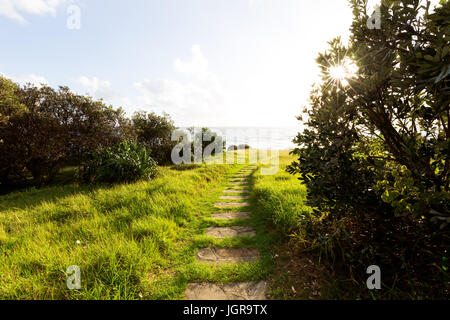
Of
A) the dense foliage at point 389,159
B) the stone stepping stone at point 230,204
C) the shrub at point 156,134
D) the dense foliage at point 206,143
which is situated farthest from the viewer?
the dense foliage at point 206,143

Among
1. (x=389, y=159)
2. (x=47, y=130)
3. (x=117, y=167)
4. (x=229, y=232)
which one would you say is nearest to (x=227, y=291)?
(x=229, y=232)

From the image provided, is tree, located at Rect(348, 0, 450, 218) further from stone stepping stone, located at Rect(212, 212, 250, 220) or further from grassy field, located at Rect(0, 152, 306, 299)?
stone stepping stone, located at Rect(212, 212, 250, 220)

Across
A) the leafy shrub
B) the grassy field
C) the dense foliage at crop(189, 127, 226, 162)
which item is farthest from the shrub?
the grassy field

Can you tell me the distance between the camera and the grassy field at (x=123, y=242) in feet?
6.95

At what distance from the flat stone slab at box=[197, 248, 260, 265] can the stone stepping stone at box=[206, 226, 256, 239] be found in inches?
15.8

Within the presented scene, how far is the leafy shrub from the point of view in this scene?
6945 millimetres

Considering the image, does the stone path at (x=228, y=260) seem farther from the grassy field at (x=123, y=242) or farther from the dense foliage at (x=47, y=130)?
the dense foliage at (x=47, y=130)

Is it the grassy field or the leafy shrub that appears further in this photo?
the leafy shrub

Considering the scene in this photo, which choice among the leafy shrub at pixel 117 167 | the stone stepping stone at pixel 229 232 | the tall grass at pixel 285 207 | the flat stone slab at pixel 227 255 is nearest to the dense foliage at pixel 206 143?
the leafy shrub at pixel 117 167

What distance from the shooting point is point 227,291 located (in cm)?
214

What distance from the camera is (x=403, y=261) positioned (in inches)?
72.5

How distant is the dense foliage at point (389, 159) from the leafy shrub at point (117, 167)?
6.86 m

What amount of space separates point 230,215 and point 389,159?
3282 mm
